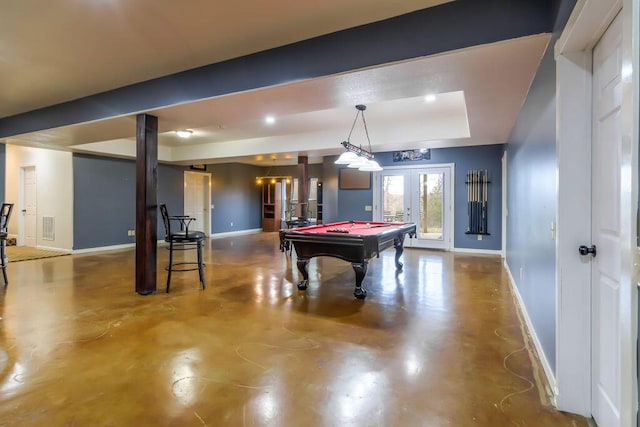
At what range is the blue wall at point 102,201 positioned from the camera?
24.4 feet

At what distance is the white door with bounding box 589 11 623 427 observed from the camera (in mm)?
1458

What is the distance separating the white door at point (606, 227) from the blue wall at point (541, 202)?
30 cm

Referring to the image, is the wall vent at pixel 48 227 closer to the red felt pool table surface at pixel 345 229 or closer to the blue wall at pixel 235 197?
the blue wall at pixel 235 197

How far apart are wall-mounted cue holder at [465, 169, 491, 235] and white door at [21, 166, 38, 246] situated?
10.5 m

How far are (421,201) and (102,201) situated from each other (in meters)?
7.76

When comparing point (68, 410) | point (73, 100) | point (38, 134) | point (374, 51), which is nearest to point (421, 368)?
point (68, 410)

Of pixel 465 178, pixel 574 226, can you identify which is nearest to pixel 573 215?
pixel 574 226

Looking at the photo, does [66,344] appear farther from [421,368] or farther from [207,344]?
[421,368]

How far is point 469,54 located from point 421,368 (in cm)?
230

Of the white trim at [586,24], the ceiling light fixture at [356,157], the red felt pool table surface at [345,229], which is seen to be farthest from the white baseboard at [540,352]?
the ceiling light fixture at [356,157]

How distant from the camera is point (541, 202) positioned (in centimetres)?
241

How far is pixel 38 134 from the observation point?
5.36 metres

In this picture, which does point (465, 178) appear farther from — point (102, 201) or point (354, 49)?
point (102, 201)

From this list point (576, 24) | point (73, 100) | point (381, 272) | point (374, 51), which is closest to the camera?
point (576, 24)
